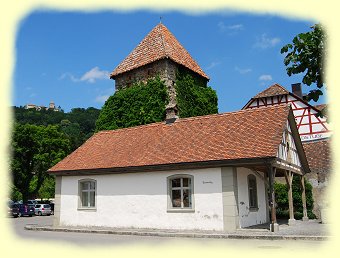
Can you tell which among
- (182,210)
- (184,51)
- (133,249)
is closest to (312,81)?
(133,249)

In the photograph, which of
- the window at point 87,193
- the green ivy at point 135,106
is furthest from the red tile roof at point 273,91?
the window at point 87,193

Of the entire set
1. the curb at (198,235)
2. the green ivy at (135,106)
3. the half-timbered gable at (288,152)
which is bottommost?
the curb at (198,235)

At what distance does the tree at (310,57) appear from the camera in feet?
25.1

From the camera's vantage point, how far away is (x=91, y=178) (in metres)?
18.6

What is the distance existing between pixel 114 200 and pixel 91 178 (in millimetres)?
1804

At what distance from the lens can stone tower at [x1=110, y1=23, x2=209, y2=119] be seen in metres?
27.6

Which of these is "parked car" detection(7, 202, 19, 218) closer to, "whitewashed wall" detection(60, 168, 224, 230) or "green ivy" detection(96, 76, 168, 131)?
"green ivy" detection(96, 76, 168, 131)

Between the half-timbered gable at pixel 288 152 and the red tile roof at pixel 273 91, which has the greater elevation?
the red tile roof at pixel 273 91

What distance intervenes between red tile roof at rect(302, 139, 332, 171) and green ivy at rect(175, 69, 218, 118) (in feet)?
28.1

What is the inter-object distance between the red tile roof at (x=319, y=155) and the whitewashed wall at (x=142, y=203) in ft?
43.2

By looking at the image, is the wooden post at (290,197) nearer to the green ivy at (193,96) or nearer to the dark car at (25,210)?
the green ivy at (193,96)

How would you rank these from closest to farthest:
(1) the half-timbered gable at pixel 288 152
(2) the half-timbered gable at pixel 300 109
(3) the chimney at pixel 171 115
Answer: (1) the half-timbered gable at pixel 288 152 → (3) the chimney at pixel 171 115 → (2) the half-timbered gable at pixel 300 109

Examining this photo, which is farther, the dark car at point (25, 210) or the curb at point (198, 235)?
the dark car at point (25, 210)

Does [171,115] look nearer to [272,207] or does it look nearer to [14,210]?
[272,207]
